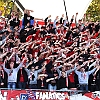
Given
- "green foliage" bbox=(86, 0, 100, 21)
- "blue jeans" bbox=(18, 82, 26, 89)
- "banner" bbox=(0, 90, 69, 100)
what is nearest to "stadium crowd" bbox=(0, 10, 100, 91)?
"blue jeans" bbox=(18, 82, 26, 89)

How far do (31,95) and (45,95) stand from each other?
1.63 ft

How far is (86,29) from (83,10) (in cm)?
327

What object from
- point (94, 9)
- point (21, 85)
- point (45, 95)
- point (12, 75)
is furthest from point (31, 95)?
point (94, 9)

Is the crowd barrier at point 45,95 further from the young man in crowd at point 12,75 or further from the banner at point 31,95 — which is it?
the young man in crowd at point 12,75

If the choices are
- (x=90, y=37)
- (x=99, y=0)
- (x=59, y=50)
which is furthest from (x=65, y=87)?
(x=99, y=0)

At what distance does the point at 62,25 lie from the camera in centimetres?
1428

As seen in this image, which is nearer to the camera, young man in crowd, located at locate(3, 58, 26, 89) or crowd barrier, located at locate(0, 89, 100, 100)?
crowd barrier, located at locate(0, 89, 100, 100)

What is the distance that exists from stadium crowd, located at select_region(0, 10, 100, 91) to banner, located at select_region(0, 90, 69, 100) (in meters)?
0.77

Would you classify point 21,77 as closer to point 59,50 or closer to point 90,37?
point 59,50

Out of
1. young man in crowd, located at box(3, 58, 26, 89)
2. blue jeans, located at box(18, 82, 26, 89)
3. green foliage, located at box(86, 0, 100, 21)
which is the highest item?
green foliage, located at box(86, 0, 100, 21)

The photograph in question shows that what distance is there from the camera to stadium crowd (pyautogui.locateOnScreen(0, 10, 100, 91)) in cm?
1224

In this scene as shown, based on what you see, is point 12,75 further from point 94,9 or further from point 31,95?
point 94,9

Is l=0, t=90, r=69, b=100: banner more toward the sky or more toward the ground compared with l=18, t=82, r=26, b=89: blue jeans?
more toward the ground

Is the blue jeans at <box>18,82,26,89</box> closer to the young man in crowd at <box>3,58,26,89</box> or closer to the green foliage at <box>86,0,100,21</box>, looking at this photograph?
the young man in crowd at <box>3,58,26,89</box>
